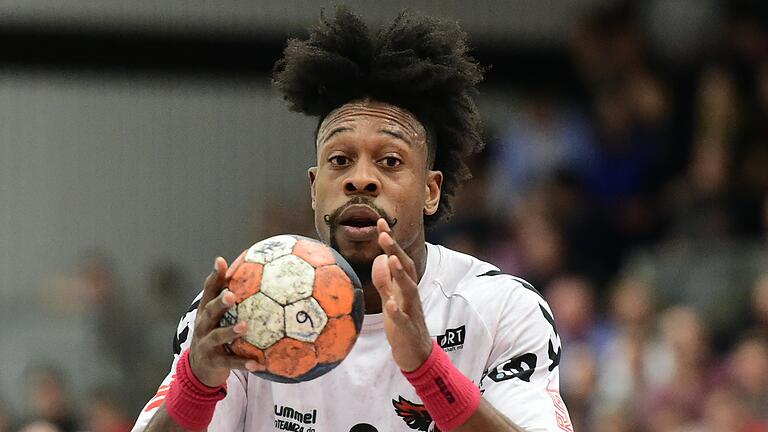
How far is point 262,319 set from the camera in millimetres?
4535

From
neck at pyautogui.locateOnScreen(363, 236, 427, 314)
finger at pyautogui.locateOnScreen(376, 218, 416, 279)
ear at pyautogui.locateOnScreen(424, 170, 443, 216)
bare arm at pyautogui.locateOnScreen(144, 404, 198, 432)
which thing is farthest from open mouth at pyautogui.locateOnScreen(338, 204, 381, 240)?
bare arm at pyautogui.locateOnScreen(144, 404, 198, 432)

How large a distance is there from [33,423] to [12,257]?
10.4 ft

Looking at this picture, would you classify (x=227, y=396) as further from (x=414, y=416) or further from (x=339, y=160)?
(x=339, y=160)

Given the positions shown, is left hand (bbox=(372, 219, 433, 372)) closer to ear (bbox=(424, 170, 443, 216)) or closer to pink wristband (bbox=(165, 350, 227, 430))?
pink wristband (bbox=(165, 350, 227, 430))

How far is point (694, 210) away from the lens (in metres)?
10.8

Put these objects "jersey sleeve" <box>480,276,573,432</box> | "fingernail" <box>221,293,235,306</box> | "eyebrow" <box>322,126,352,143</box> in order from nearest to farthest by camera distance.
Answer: "fingernail" <box>221,293,235,306</box> < "jersey sleeve" <box>480,276,573,432</box> < "eyebrow" <box>322,126,352,143</box>

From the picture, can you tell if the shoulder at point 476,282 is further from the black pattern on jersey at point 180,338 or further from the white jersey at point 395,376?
the black pattern on jersey at point 180,338

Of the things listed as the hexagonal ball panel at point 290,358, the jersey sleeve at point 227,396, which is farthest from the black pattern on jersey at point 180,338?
the hexagonal ball panel at point 290,358

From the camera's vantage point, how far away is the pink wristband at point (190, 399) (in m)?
4.67

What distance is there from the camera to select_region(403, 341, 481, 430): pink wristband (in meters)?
4.62

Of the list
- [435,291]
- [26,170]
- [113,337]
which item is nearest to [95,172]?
[26,170]

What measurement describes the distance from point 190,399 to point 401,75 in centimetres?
151

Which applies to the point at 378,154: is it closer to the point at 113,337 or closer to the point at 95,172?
the point at 113,337

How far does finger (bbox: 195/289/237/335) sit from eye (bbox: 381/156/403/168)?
3.13 ft
